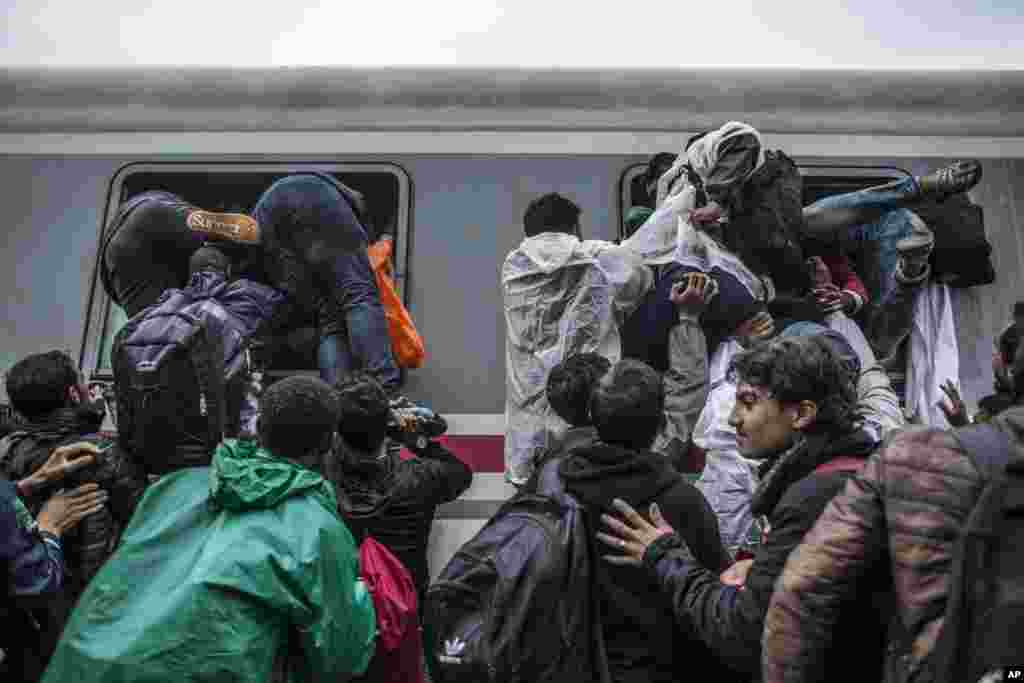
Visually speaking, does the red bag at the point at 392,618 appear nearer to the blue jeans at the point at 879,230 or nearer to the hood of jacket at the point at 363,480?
the hood of jacket at the point at 363,480

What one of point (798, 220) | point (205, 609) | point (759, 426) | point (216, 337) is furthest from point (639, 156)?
point (205, 609)

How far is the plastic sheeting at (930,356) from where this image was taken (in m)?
4.21

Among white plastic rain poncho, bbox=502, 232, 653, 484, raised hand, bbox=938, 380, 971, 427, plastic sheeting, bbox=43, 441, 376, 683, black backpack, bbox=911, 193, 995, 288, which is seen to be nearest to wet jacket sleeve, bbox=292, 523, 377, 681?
plastic sheeting, bbox=43, 441, 376, 683

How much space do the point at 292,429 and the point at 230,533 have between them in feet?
1.14

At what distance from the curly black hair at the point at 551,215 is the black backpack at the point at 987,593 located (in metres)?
2.57

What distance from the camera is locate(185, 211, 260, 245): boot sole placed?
4.07 metres

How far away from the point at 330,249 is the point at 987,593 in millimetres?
3093

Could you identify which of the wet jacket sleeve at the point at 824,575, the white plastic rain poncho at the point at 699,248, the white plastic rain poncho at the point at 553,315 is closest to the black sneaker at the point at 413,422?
the white plastic rain poncho at the point at 553,315

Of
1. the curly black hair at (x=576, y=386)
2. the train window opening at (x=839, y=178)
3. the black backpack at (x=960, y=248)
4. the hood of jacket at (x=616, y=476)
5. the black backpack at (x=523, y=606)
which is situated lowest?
the black backpack at (x=523, y=606)

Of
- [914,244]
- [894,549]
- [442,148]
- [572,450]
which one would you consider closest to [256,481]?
[572,450]

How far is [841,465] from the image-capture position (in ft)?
7.13

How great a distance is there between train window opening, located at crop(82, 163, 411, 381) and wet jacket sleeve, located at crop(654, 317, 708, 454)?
119 cm

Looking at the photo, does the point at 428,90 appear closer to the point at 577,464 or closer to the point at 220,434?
the point at 220,434

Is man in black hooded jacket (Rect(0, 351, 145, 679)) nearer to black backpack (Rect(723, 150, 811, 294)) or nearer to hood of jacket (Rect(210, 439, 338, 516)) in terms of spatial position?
hood of jacket (Rect(210, 439, 338, 516))
